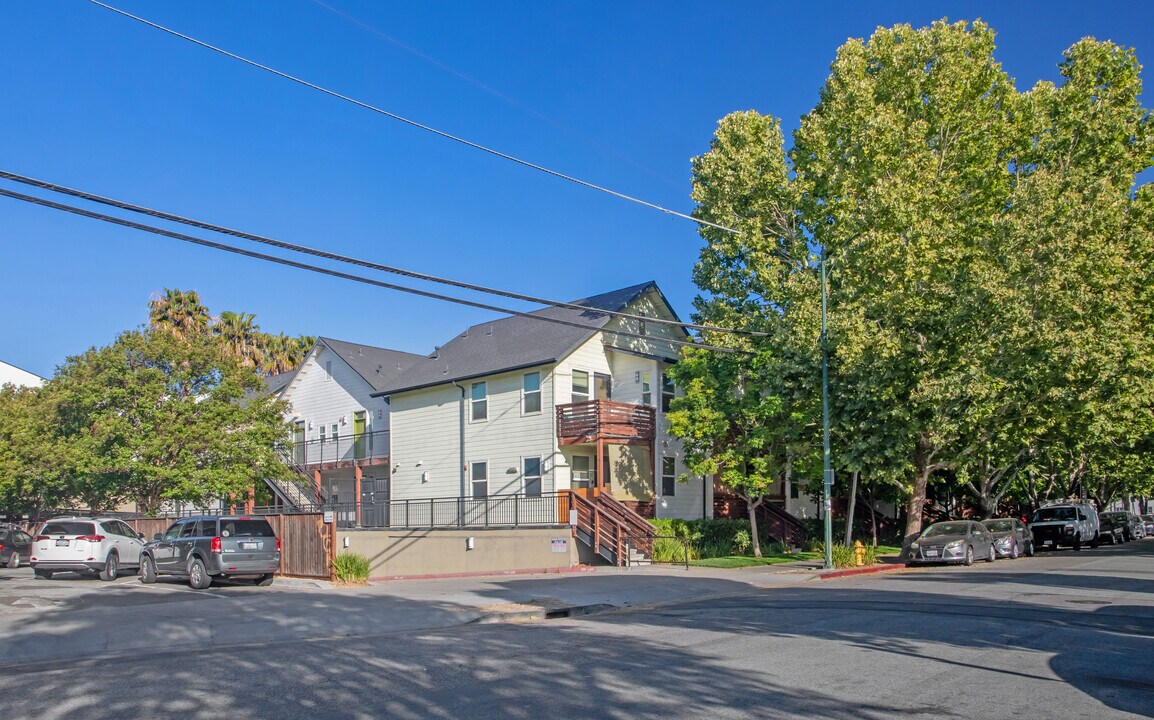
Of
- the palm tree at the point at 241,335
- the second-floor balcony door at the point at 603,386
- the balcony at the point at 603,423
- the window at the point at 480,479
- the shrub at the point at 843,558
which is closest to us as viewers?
the shrub at the point at 843,558

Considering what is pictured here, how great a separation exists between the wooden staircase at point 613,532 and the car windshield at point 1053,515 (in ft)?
62.8

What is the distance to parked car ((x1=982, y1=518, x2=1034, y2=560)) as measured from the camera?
31.2 metres

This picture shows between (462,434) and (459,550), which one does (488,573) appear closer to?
(459,550)

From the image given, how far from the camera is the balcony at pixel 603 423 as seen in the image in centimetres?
3159

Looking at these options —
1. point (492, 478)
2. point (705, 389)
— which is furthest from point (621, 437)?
point (492, 478)

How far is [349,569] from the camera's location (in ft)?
72.7

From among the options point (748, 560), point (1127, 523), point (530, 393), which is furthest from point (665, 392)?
point (1127, 523)

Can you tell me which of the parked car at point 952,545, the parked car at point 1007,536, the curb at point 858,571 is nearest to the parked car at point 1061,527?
the parked car at point 1007,536

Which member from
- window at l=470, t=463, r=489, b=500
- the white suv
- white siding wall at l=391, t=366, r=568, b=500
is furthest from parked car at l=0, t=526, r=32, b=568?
window at l=470, t=463, r=489, b=500

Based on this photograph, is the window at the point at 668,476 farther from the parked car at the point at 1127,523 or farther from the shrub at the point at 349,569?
the parked car at the point at 1127,523

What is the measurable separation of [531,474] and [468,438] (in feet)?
12.2

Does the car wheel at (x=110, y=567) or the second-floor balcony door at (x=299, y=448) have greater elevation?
the second-floor balcony door at (x=299, y=448)

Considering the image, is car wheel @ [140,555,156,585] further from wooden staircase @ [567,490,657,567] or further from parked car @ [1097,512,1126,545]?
parked car @ [1097,512,1126,545]

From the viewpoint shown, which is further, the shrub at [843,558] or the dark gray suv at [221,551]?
the shrub at [843,558]
